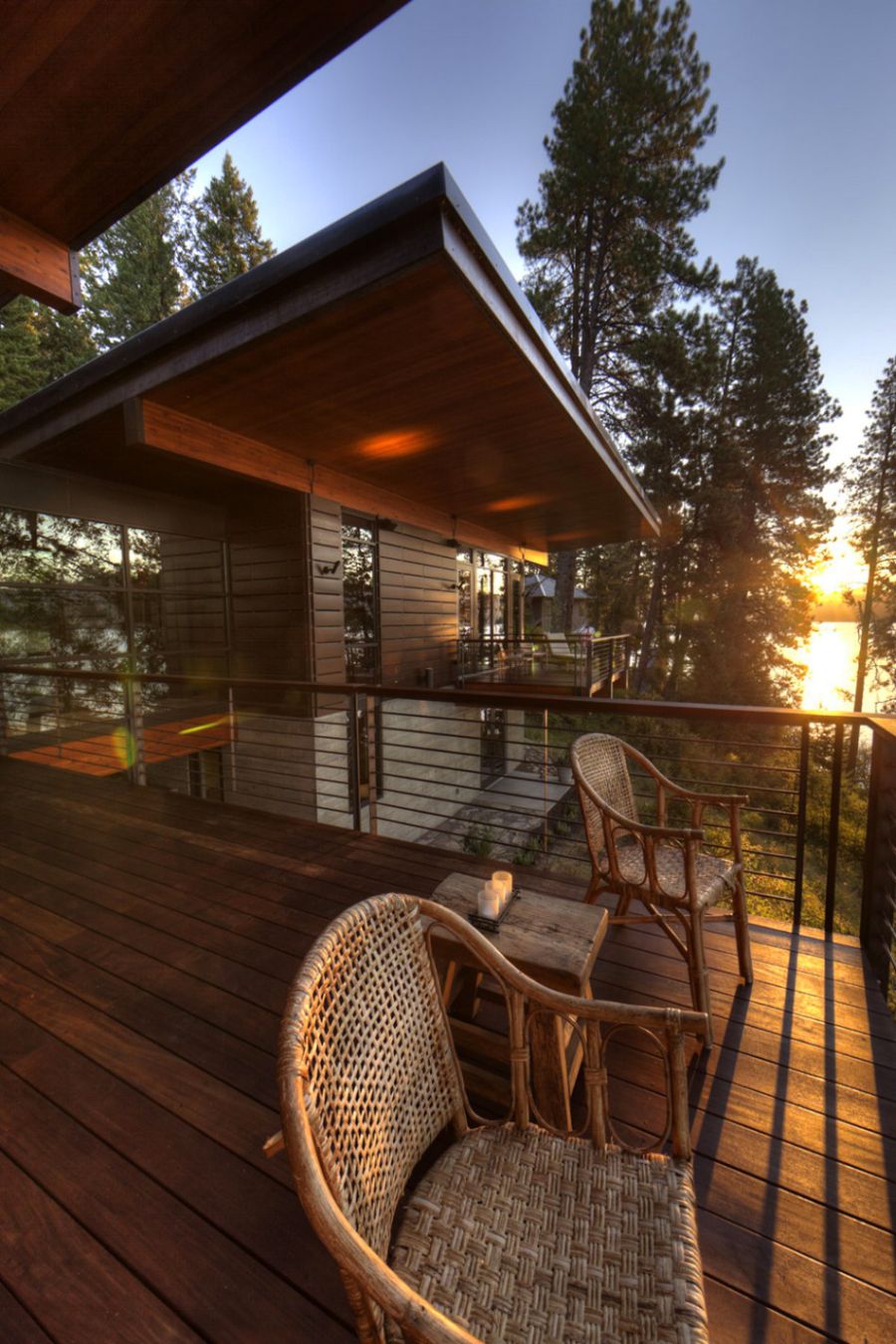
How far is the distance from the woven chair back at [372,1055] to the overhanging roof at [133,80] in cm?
225

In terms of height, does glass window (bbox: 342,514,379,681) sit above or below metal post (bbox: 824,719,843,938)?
above

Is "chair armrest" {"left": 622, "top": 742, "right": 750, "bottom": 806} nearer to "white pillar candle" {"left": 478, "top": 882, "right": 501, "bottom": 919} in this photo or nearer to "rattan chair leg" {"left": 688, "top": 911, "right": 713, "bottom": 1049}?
"rattan chair leg" {"left": 688, "top": 911, "right": 713, "bottom": 1049}

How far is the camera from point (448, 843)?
8.85m

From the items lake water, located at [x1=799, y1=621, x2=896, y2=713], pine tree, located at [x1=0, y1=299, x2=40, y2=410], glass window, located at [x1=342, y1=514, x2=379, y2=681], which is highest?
pine tree, located at [x1=0, y1=299, x2=40, y2=410]

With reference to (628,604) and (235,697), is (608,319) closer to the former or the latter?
(628,604)

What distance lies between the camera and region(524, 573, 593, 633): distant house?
22344 millimetres

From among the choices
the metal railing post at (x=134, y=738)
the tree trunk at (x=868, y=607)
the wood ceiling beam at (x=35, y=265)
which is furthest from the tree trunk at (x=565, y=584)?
the wood ceiling beam at (x=35, y=265)

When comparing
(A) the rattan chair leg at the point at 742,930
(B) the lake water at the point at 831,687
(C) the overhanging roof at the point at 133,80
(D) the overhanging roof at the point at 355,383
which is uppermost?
(D) the overhanging roof at the point at 355,383

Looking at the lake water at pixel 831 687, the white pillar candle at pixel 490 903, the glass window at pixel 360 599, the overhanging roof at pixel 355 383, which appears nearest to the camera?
the white pillar candle at pixel 490 903

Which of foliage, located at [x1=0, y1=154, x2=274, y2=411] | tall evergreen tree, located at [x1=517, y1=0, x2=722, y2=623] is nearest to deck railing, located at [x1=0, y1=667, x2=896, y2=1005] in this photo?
tall evergreen tree, located at [x1=517, y1=0, x2=722, y2=623]

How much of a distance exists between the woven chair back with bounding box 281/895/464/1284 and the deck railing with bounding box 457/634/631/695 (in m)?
7.48

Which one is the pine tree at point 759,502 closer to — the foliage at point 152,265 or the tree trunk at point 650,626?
the tree trunk at point 650,626

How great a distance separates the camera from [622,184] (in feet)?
38.5

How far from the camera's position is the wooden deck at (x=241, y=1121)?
1127 millimetres
